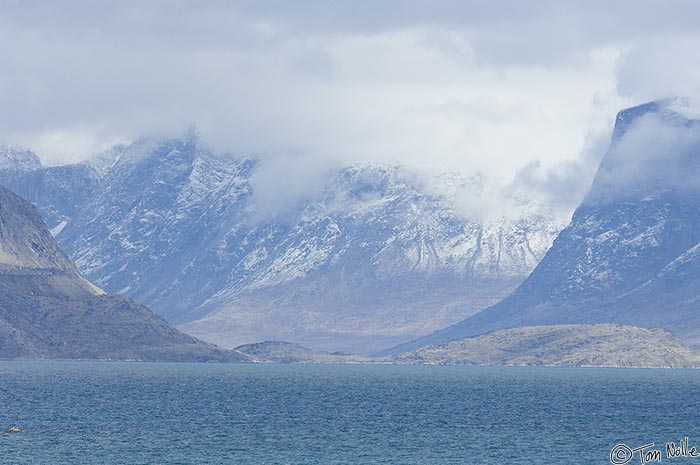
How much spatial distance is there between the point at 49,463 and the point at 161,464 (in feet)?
52.6

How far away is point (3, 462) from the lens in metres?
198

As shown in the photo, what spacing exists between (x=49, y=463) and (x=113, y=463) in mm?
9127

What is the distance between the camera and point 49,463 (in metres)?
199

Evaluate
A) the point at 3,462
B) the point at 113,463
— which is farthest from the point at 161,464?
the point at 3,462

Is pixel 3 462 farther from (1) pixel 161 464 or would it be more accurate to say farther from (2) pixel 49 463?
(1) pixel 161 464

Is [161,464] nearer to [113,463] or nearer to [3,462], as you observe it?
[113,463]

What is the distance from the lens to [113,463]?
199m

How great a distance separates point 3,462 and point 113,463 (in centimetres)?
1545

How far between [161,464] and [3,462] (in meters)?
22.3

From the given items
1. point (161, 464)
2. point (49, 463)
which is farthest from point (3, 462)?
point (161, 464)

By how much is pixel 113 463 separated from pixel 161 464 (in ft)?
22.7
